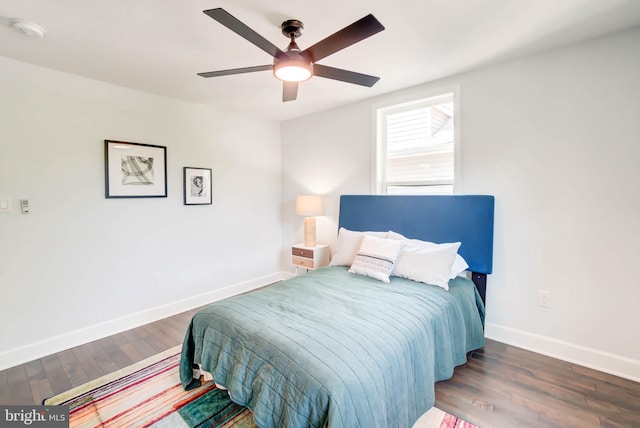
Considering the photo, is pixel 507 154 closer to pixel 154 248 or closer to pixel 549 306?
pixel 549 306

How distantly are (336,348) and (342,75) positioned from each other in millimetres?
1702

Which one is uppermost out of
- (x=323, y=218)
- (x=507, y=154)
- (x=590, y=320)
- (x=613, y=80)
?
(x=613, y=80)

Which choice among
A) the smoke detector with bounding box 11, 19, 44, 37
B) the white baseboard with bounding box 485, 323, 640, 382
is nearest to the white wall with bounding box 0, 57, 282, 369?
the smoke detector with bounding box 11, 19, 44, 37

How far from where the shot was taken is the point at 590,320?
7.34 feet

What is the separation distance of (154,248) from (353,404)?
2825 millimetres

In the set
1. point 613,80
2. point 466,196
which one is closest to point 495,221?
point 466,196

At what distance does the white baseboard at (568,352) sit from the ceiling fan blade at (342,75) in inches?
95.4

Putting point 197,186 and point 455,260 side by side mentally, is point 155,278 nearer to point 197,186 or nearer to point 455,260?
point 197,186

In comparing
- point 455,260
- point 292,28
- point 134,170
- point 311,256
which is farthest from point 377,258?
point 134,170

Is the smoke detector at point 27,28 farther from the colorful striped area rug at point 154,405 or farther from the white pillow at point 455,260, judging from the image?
the white pillow at point 455,260

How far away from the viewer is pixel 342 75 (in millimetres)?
A: 1976

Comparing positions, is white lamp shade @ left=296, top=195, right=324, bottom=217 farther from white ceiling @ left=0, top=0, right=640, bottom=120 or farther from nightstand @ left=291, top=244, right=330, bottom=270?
white ceiling @ left=0, top=0, right=640, bottom=120

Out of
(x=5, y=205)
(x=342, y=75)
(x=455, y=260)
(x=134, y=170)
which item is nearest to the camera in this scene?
(x=342, y=75)

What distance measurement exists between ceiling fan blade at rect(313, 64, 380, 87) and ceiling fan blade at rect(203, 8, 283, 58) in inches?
12.4
